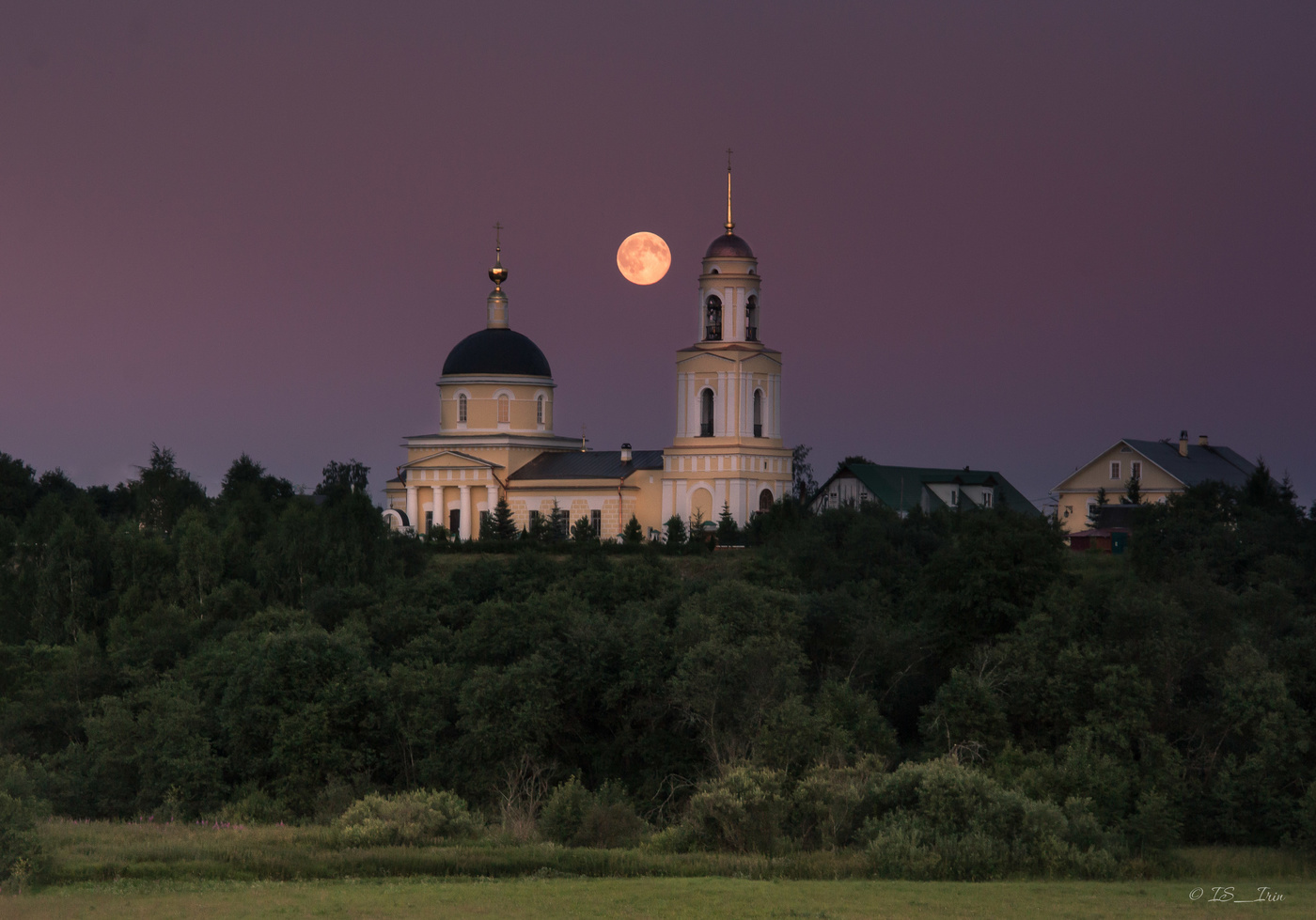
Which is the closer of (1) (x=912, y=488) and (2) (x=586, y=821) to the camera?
(2) (x=586, y=821)

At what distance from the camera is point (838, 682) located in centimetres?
3164

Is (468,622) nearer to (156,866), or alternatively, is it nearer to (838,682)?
(838,682)

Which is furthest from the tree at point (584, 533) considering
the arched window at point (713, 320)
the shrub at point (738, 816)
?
the shrub at point (738, 816)

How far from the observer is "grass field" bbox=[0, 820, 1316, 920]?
58.6 ft

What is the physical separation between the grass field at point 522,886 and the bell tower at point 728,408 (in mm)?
46901

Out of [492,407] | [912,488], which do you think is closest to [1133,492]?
[912,488]

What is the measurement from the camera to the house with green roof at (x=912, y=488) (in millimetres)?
71312

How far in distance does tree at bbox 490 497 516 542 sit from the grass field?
134 ft

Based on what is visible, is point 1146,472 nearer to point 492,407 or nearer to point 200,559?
point 492,407

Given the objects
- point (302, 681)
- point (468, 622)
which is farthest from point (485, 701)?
point (468, 622)

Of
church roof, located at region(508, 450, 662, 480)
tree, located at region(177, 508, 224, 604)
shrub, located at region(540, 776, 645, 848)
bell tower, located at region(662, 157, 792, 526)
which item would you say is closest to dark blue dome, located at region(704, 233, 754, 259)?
bell tower, located at region(662, 157, 792, 526)

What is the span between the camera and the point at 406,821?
2333 cm

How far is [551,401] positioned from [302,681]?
4770 centimetres

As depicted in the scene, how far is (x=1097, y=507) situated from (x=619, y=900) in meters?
50.8
